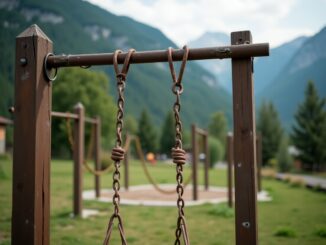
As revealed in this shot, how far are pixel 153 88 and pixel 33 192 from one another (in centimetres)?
12309

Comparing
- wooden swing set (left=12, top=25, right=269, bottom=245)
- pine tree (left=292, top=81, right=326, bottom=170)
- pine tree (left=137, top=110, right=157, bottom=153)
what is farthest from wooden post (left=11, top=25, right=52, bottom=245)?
pine tree (left=137, top=110, right=157, bottom=153)

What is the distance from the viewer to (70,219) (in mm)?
6191

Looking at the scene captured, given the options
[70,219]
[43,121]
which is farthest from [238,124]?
[70,219]

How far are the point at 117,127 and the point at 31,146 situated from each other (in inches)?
22.0

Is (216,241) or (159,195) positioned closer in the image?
(216,241)

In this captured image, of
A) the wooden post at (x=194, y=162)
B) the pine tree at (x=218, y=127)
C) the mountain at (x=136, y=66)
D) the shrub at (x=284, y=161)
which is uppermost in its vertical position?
the mountain at (x=136, y=66)

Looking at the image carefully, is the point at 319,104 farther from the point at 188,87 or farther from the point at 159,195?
the point at 188,87

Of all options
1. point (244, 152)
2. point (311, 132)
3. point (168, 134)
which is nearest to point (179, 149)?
point (244, 152)

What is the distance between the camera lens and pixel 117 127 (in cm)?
207

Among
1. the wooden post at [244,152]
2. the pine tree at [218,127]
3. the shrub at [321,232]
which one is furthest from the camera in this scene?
the pine tree at [218,127]

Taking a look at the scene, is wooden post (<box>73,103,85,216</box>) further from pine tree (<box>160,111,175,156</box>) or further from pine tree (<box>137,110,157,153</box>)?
pine tree (<box>137,110,157,153</box>)

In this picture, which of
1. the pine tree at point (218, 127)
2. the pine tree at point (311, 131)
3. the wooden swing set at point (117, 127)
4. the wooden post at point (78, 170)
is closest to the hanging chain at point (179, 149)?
the wooden swing set at point (117, 127)

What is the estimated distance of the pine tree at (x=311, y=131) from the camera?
30.1 m

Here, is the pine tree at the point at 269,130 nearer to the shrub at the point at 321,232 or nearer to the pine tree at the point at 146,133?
the pine tree at the point at 146,133
